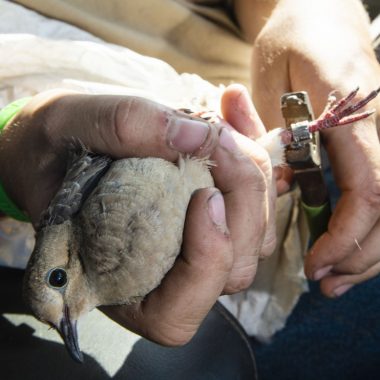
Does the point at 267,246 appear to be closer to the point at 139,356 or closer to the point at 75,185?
the point at 139,356

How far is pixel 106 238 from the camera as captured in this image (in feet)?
5.60

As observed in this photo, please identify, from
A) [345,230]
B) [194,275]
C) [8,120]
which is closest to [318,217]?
[345,230]

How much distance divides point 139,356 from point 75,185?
2.77 feet

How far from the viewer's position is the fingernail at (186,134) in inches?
67.5

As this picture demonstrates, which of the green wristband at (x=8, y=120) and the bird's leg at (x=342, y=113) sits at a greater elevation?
the bird's leg at (x=342, y=113)

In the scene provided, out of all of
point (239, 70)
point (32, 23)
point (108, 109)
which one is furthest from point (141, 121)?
point (239, 70)

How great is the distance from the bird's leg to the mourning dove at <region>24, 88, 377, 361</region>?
0.53m

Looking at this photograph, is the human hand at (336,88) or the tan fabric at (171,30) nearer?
the human hand at (336,88)

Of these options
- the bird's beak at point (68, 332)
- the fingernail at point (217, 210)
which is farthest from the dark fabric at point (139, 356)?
the fingernail at point (217, 210)

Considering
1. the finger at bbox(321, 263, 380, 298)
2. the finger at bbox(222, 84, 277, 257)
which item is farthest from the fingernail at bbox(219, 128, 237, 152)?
the finger at bbox(321, 263, 380, 298)

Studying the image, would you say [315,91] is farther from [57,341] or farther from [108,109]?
[57,341]

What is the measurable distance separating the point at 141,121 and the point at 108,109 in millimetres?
124

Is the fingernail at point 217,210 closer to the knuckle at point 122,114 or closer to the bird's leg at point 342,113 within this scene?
the knuckle at point 122,114

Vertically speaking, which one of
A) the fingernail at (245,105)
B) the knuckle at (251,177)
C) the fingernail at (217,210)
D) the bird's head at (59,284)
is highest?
the fingernail at (245,105)
